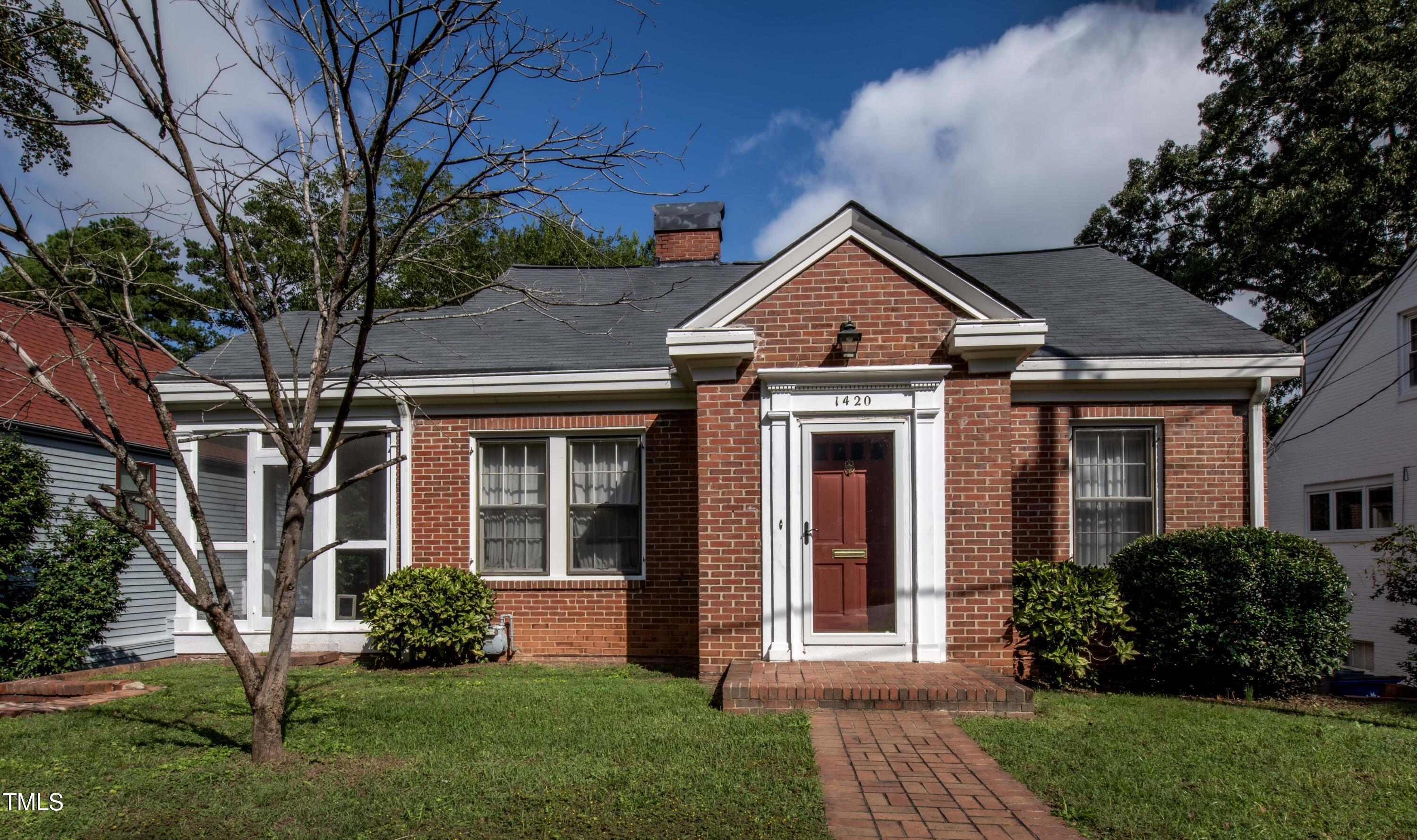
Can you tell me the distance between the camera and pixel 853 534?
8.00m

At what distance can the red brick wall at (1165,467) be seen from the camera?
922cm

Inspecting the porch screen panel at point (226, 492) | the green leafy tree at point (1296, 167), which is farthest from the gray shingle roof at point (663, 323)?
the green leafy tree at point (1296, 167)

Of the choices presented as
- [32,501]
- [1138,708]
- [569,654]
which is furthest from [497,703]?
[32,501]

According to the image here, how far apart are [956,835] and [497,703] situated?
416 cm

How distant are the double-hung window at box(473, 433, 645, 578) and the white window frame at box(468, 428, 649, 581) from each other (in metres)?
0.01

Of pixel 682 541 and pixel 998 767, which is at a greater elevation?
pixel 682 541

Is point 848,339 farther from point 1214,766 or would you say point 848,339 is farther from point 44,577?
point 44,577

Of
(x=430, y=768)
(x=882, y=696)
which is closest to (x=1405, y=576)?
(x=882, y=696)

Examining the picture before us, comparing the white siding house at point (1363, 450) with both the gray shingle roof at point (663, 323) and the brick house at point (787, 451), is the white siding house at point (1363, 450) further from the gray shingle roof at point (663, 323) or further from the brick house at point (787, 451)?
the brick house at point (787, 451)

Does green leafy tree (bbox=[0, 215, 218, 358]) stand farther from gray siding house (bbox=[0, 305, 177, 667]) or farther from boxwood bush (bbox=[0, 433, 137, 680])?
gray siding house (bbox=[0, 305, 177, 667])

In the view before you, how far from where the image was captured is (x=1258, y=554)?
753 cm

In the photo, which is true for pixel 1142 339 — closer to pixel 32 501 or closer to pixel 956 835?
pixel 956 835

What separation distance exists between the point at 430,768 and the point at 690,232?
10.5 metres

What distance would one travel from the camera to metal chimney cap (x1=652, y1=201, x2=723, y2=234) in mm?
14234
